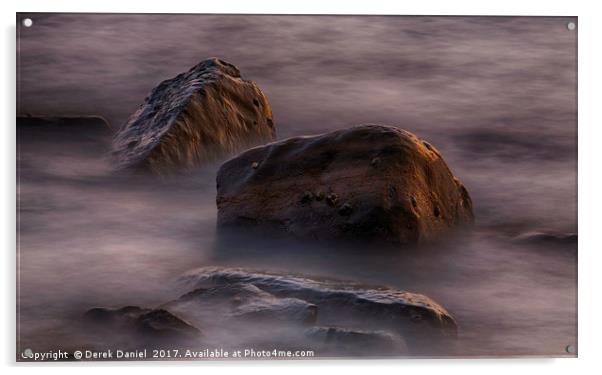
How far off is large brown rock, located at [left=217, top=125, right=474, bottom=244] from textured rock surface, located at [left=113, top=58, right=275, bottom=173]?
0.13 metres

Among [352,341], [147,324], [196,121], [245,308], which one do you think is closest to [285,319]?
[245,308]

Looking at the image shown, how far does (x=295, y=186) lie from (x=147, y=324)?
84 cm

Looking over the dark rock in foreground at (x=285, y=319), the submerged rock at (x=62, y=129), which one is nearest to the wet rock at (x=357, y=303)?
the dark rock in foreground at (x=285, y=319)

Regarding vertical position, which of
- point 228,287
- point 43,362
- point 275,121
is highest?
point 275,121

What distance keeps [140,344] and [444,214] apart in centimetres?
137

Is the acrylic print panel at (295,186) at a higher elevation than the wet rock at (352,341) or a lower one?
higher

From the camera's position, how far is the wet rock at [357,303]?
14.4ft

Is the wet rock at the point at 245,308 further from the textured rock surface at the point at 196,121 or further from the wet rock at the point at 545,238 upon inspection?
the wet rock at the point at 545,238

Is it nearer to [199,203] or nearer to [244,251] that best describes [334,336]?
[244,251]

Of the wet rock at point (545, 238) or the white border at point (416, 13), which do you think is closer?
the white border at point (416, 13)

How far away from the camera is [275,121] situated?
A: 15.5 feet

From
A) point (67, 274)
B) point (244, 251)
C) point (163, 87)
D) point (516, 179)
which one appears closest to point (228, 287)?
point (244, 251)

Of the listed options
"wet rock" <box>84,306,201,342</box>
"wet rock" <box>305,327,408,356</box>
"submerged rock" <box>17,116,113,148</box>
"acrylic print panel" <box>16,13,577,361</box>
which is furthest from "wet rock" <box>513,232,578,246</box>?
"submerged rock" <box>17,116,113,148</box>

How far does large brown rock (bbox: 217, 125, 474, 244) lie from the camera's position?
177 inches
